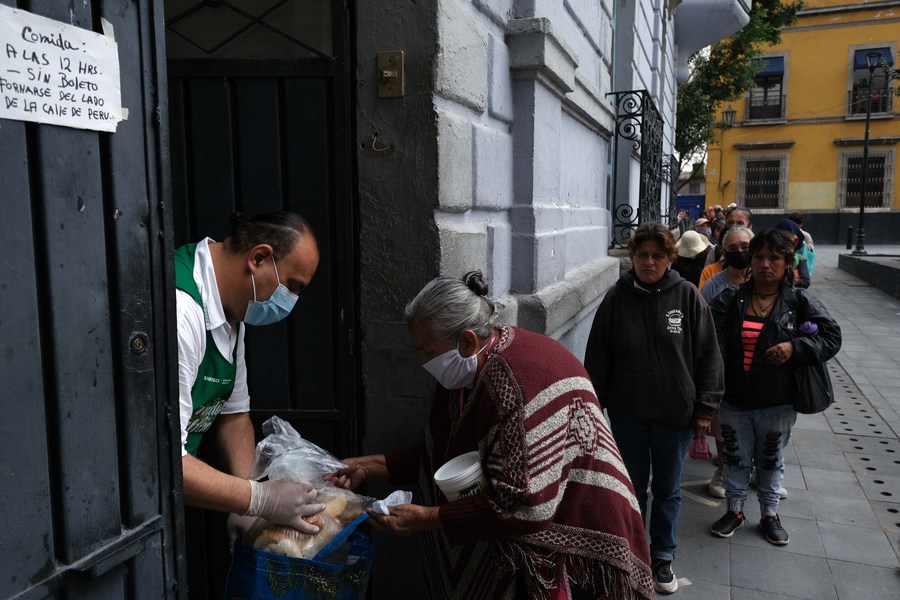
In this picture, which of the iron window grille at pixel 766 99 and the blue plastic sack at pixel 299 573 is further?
the iron window grille at pixel 766 99

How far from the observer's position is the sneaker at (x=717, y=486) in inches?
199

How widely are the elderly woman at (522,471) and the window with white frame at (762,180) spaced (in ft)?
113

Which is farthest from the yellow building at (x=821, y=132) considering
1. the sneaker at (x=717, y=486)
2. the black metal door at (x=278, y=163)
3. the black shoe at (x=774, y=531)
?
the black metal door at (x=278, y=163)

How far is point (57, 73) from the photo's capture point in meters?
1.32

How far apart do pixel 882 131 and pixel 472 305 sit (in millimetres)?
36305

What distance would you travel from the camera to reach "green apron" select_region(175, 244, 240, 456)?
207 centimetres

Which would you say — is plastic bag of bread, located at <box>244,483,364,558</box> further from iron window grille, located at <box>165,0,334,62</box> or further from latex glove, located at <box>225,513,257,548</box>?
iron window grille, located at <box>165,0,334,62</box>

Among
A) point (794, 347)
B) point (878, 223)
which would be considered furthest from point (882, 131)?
point (794, 347)

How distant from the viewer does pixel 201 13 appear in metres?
3.06

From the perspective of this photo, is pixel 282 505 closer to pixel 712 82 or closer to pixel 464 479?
pixel 464 479

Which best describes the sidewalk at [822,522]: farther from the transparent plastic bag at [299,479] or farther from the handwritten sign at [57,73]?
the handwritten sign at [57,73]

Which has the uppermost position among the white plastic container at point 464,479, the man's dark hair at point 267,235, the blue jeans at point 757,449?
the man's dark hair at point 267,235

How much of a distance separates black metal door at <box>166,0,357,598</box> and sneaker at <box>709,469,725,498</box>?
3116 millimetres

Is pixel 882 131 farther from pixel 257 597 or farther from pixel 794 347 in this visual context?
pixel 257 597
